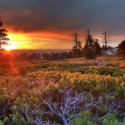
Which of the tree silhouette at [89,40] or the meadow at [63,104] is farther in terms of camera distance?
the tree silhouette at [89,40]

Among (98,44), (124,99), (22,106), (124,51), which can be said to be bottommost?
(124,99)

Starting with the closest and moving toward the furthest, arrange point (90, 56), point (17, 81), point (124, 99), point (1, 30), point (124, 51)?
point (124, 99) → point (17, 81) → point (1, 30) → point (124, 51) → point (90, 56)

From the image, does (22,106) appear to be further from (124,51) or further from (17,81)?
(124,51)

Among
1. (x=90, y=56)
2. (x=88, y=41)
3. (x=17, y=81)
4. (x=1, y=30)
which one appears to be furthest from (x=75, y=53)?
(x=17, y=81)

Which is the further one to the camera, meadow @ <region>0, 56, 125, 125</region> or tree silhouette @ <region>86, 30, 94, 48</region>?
tree silhouette @ <region>86, 30, 94, 48</region>

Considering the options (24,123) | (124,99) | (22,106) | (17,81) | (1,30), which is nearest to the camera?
(24,123)

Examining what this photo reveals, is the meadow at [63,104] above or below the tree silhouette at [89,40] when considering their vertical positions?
below

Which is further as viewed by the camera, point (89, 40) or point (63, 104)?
point (89, 40)

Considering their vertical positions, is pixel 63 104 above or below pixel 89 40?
below

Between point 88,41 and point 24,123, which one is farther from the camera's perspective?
point 88,41

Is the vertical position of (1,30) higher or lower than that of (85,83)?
higher

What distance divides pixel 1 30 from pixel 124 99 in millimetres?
22982

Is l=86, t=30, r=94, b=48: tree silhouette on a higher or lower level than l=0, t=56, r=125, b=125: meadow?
higher

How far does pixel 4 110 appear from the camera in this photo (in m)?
2.91
